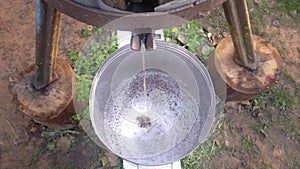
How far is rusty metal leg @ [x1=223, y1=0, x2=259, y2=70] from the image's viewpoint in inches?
60.4

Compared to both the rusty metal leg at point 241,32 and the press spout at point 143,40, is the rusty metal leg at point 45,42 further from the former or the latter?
the rusty metal leg at point 241,32

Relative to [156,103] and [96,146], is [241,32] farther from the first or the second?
[96,146]

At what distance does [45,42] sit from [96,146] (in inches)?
27.8

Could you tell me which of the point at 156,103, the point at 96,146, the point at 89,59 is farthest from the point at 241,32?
the point at 96,146

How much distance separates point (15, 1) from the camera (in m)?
2.45

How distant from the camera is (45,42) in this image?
63.4 inches

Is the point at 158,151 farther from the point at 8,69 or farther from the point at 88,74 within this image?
the point at 8,69

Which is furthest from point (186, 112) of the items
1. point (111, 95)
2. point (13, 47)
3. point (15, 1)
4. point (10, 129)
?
point (15, 1)

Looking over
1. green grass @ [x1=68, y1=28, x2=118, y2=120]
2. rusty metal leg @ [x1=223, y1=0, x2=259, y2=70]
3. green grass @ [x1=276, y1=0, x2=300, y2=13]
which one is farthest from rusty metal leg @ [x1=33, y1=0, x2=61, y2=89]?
green grass @ [x1=276, y1=0, x2=300, y2=13]

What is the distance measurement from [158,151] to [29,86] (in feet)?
2.16

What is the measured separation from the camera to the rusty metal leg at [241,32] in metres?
1.53

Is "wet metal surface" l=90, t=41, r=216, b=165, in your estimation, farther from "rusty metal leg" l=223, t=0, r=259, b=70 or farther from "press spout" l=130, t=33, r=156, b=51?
"press spout" l=130, t=33, r=156, b=51

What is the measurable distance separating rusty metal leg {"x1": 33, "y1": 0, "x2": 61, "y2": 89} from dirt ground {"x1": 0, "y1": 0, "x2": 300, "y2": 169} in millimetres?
427

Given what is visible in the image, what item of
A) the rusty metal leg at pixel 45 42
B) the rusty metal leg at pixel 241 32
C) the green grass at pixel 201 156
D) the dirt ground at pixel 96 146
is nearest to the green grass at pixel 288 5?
the dirt ground at pixel 96 146
